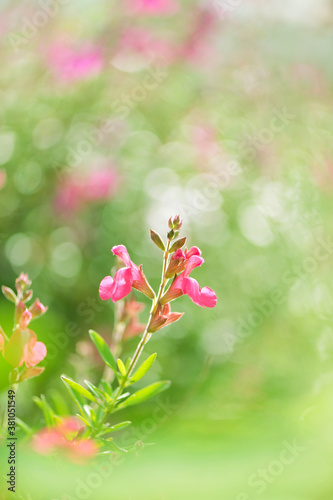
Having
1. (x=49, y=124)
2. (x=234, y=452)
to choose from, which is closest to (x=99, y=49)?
A: (x=49, y=124)

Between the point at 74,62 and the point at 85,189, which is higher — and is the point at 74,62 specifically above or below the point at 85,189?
above

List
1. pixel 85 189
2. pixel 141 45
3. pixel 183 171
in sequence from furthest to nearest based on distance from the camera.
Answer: pixel 183 171
pixel 141 45
pixel 85 189

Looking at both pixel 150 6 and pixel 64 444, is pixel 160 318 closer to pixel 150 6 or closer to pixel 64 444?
pixel 64 444

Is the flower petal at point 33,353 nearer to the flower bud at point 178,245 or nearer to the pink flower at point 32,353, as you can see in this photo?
the pink flower at point 32,353

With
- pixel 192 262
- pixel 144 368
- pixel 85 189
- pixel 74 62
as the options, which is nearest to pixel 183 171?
pixel 85 189

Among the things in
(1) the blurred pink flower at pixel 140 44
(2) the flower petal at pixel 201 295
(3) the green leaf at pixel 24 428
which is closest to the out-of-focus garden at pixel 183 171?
(1) the blurred pink flower at pixel 140 44

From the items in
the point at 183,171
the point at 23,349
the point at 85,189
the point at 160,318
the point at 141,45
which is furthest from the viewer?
the point at 183,171

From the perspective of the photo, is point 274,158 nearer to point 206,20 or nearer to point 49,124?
point 206,20
